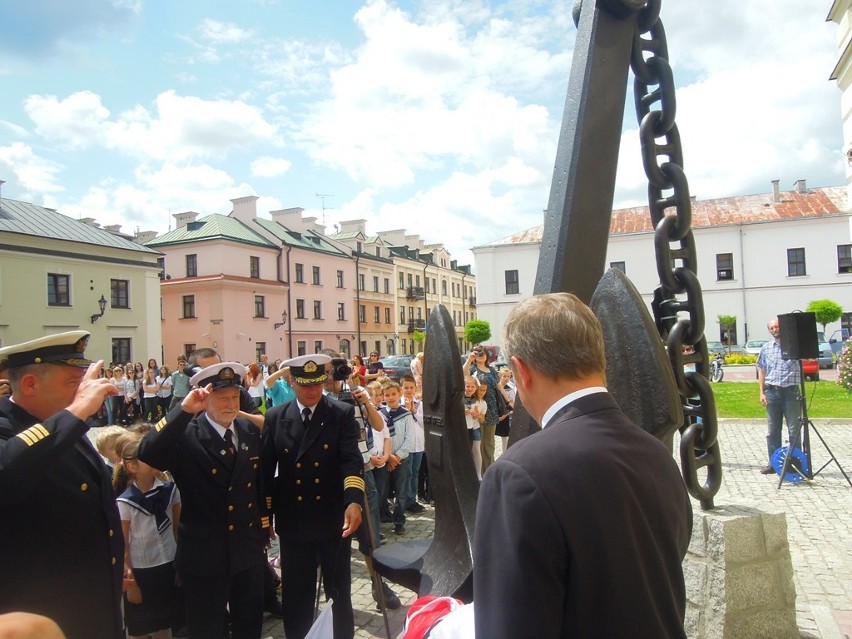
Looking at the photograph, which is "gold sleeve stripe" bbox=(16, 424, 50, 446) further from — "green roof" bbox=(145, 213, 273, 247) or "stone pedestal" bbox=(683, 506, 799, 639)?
"green roof" bbox=(145, 213, 273, 247)

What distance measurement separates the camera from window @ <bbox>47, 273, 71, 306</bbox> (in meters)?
25.0

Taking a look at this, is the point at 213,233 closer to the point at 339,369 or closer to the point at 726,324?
the point at 726,324

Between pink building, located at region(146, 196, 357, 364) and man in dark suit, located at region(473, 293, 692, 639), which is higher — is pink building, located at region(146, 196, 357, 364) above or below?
above

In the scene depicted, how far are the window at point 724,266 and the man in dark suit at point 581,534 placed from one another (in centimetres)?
4472

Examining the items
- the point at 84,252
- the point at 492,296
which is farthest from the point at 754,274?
the point at 84,252

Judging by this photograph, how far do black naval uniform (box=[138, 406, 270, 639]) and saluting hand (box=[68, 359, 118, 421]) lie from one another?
2.09ft

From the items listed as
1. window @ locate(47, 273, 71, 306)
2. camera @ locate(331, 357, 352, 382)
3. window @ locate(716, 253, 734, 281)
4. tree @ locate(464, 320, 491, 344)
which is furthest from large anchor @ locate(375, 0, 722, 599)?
window @ locate(716, 253, 734, 281)

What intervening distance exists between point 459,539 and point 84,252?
28563 mm

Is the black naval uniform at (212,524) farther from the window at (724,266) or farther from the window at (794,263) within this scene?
the window at (794,263)

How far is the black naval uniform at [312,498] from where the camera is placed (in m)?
3.46

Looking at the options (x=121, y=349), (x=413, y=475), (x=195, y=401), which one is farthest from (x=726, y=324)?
(x=195, y=401)

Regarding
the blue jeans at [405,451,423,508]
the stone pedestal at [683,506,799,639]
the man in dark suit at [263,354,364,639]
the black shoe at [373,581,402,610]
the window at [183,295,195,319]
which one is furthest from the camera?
the window at [183,295,195,319]

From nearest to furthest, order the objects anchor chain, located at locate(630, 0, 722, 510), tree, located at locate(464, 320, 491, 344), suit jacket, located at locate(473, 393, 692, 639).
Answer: suit jacket, located at locate(473, 393, 692, 639)
anchor chain, located at locate(630, 0, 722, 510)
tree, located at locate(464, 320, 491, 344)

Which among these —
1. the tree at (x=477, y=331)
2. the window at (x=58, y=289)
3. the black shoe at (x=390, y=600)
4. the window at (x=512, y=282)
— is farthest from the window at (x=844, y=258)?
the window at (x=58, y=289)
